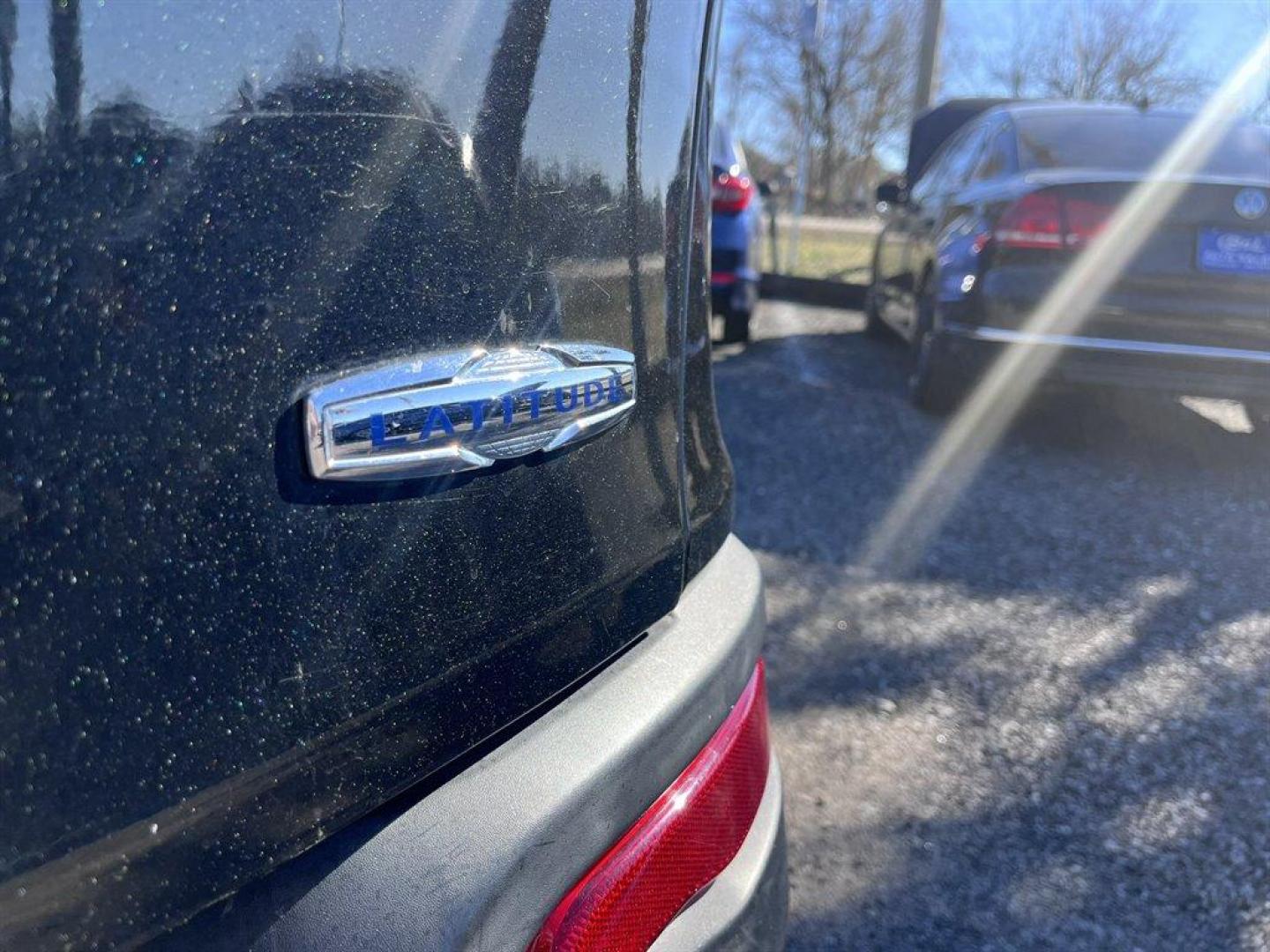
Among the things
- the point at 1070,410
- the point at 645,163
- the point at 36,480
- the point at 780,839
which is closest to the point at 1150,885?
the point at 780,839

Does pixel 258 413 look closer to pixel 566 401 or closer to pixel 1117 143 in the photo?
pixel 566 401

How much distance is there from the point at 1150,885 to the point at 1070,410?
3.97 metres

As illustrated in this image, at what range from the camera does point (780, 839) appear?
4.82ft

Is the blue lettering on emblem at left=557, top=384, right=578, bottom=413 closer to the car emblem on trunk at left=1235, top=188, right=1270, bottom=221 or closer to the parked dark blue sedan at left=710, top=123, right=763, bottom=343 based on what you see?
the car emblem on trunk at left=1235, top=188, right=1270, bottom=221

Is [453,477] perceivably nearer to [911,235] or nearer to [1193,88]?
[911,235]

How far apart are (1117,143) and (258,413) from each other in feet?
17.4

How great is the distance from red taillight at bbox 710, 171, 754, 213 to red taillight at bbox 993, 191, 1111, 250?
2354 mm

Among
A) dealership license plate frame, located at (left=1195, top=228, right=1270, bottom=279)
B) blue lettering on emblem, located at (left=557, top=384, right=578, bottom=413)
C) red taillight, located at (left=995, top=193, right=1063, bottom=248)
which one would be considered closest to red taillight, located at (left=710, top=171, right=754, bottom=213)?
red taillight, located at (left=995, top=193, right=1063, bottom=248)

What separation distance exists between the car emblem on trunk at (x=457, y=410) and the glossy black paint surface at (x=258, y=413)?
0.02 metres

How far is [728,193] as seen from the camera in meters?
6.88

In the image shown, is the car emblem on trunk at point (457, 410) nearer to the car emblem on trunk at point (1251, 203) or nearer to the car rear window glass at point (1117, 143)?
the car emblem on trunk at point (1251, 203)

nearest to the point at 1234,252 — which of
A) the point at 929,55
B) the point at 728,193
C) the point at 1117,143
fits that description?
the point at 1117,143

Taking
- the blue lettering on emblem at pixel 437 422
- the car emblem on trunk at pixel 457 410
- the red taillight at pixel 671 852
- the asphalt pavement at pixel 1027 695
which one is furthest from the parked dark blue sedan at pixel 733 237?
the blue lettering on emblem at pixel 437 422

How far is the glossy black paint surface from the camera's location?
2.44 ft
